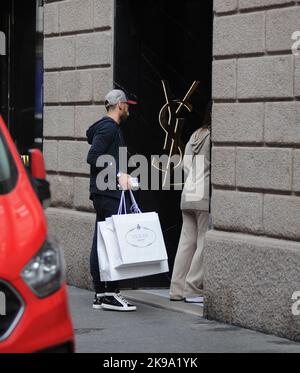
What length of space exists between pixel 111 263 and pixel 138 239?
307mm

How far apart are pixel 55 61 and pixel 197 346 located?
5.25m

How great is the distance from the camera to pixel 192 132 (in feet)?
37.6

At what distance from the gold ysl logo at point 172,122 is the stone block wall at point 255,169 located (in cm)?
178

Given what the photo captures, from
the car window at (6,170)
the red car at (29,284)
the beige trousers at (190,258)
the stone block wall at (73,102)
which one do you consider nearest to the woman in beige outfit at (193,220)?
the beige trousers at (190,258)

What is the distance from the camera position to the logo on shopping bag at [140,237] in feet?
31.7

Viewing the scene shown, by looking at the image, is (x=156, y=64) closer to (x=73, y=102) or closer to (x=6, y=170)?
(x=73, y=102)

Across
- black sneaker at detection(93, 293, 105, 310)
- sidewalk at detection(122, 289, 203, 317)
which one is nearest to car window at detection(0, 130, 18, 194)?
sidewalk at detection(122, 289, 203, 317)

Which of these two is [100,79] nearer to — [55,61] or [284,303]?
[55,61]

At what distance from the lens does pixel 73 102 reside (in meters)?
12.2

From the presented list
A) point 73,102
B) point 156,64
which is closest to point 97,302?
point 156,64

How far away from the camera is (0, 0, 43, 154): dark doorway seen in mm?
14766

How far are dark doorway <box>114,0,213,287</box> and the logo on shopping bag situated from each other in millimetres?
1649

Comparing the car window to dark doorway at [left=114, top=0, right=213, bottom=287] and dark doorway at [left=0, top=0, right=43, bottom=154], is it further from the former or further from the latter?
dark doorway at [left=0, top=0, right=43, bottom=154]

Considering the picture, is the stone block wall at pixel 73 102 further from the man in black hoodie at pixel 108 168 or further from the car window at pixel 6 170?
the car window at pixel 6 170
